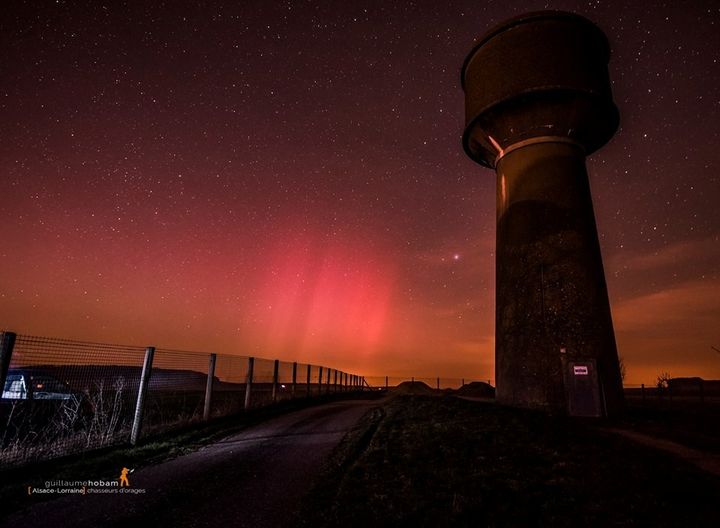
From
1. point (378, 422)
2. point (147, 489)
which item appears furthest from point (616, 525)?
point (378, 422)

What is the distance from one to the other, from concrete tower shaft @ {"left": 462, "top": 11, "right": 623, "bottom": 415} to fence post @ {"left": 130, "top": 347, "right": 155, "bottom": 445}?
9.92m

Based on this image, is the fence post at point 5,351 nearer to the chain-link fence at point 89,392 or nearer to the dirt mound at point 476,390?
the chain-link fence at point 89,392

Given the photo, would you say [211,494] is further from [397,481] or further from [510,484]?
[510,484]

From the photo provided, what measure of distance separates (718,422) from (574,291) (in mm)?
4734

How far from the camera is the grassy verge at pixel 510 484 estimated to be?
4.03 meters

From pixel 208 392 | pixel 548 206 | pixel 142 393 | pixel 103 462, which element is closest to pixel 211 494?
pixel 103 462

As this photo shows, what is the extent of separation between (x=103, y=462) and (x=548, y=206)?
495 inches

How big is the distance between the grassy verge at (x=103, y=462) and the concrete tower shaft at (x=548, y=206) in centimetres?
844

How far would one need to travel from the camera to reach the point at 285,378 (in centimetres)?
1686

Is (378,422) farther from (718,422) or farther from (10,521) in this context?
(718,422)

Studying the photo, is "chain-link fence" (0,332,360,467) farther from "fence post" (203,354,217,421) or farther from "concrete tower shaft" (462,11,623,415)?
"concrete tower shaft" (462,11,623,415)

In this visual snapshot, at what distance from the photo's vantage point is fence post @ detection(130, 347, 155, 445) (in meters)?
7.48

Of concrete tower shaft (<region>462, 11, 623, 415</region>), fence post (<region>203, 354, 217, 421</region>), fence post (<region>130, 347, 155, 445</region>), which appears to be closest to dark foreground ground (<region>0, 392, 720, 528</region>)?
fence post (<region>130, 347, 155, 445</region>)

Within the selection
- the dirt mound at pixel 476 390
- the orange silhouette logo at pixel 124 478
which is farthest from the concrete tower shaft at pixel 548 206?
the dirt mound at pixel 476 390
